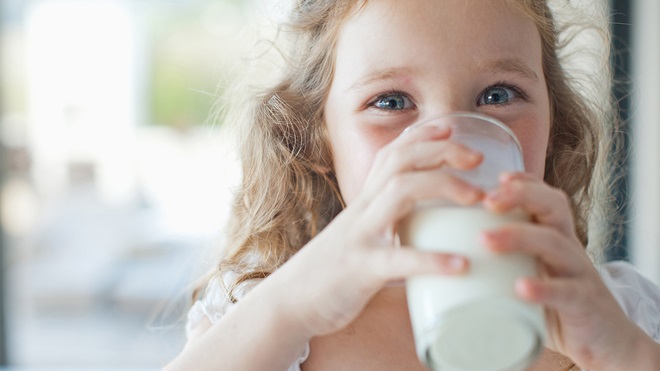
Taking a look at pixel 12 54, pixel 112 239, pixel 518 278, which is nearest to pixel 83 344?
pixel 112 239

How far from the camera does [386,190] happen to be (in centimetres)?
73

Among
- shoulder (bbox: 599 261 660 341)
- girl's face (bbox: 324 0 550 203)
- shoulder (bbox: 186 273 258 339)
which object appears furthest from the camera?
shoulder (bbox: 599 261 660 341)

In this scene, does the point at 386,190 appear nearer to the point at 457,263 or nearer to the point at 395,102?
the point at 457,263

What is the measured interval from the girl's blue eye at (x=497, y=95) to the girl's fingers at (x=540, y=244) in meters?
0.35

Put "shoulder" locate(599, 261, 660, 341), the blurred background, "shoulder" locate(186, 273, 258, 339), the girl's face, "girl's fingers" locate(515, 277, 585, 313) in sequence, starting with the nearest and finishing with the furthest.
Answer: "girl's fingers" locate(515, 277, 585, 313)
the girl's face
"shoulder" locate(186, 273, 258, 339)
"shoulder" locate(599, 261, 660, 341)
the blurred background

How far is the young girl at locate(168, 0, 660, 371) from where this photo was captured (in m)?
0.72

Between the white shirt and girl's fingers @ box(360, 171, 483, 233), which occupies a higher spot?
girl's fingers @ box(360, 171, 483, 233)

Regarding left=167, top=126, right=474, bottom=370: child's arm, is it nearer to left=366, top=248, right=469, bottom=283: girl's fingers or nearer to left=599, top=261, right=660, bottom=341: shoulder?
left=366, top=248, right=469, bottom=283: girl's fingers

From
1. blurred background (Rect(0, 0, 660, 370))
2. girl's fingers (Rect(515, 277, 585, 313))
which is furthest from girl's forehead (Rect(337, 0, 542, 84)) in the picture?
blurred background (Rect(0, 0, 660, 370))

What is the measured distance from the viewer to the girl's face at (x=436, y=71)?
1007 millimetres

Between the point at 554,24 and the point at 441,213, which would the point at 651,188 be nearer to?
the point at 554,24

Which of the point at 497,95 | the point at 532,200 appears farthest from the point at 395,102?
the point at 532,200

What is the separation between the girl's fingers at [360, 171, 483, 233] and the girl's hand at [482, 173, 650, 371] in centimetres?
2

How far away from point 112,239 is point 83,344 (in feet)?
1.71
